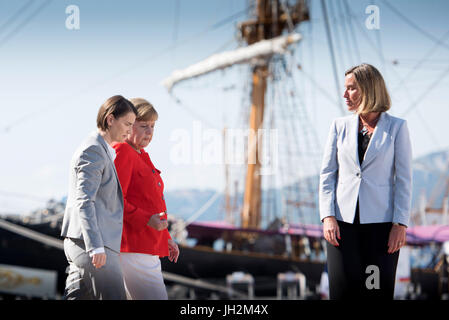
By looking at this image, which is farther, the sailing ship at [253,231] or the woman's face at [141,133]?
the sailing ship at [253,231]

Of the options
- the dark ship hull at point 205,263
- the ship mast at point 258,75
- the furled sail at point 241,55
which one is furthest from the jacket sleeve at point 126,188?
the furled sail at point 241,55

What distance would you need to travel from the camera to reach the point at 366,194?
1.35 metres

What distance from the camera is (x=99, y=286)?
4.20ft

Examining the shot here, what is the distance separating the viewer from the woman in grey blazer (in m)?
1.28

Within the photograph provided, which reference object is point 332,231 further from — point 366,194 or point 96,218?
point 96,218

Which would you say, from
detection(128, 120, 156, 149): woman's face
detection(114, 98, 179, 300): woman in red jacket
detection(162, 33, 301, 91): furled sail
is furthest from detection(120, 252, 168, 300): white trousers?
detection(162, 33, 301, 91): furled sail

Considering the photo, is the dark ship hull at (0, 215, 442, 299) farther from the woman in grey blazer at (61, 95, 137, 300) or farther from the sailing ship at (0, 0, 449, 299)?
the woman in grey blazer at (61, 95, 137, 300)

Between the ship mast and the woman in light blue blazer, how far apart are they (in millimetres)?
6489

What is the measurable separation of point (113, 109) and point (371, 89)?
0.78 m

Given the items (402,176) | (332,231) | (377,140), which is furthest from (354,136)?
(332,231)

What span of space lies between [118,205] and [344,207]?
0.68 m

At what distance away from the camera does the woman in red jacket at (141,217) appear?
1504mm

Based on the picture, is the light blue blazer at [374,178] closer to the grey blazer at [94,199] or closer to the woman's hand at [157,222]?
the woman's hand at [157,222]
